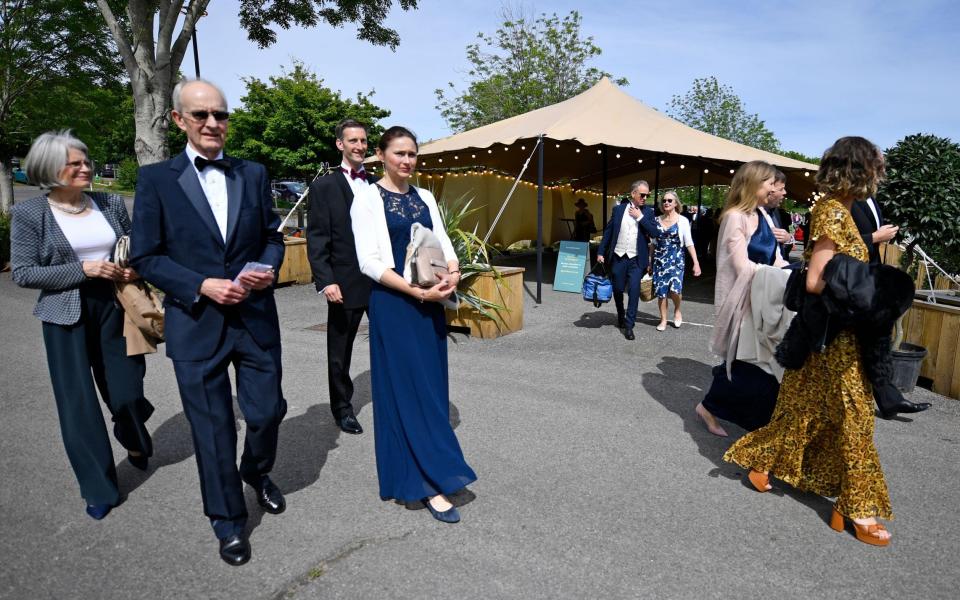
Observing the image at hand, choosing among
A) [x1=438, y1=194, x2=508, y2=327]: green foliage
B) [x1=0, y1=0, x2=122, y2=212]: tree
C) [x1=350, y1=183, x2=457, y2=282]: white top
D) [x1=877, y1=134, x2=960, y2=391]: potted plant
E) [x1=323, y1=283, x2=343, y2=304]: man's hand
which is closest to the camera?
[x1=350, y1=183, x2=457, y2=282]: white top

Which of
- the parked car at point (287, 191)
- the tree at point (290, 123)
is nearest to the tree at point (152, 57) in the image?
the tree at point (290, 123)

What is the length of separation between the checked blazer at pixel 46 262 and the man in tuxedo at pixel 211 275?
79 centimetres

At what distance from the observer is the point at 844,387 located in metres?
2.92

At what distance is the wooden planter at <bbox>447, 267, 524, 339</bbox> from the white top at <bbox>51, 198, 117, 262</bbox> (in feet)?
15.1

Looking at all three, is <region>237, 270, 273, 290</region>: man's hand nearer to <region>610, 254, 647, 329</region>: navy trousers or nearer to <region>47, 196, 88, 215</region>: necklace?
<region>47, 196, 88, 215</region>: necklace

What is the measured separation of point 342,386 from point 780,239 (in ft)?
11.0

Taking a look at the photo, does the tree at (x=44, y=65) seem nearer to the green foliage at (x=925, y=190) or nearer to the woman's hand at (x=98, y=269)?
the woman's hand at (x=98, y=269)

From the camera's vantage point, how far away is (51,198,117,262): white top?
316 cm

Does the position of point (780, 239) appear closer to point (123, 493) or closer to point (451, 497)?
point (451, 497)

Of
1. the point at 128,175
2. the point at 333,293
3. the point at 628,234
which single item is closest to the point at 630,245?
the point at 628,234

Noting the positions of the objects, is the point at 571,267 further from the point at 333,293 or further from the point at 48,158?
the point at 48,158

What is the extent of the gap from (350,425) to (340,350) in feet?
1.75

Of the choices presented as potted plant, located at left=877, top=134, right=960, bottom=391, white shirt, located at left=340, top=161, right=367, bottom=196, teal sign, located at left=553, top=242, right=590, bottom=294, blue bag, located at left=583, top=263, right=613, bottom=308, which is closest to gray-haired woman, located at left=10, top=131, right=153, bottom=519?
white shirt, located at left=340, top=161, right=367, bottom=196

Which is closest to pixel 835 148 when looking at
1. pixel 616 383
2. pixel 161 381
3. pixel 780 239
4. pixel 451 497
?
pixel 780 239
